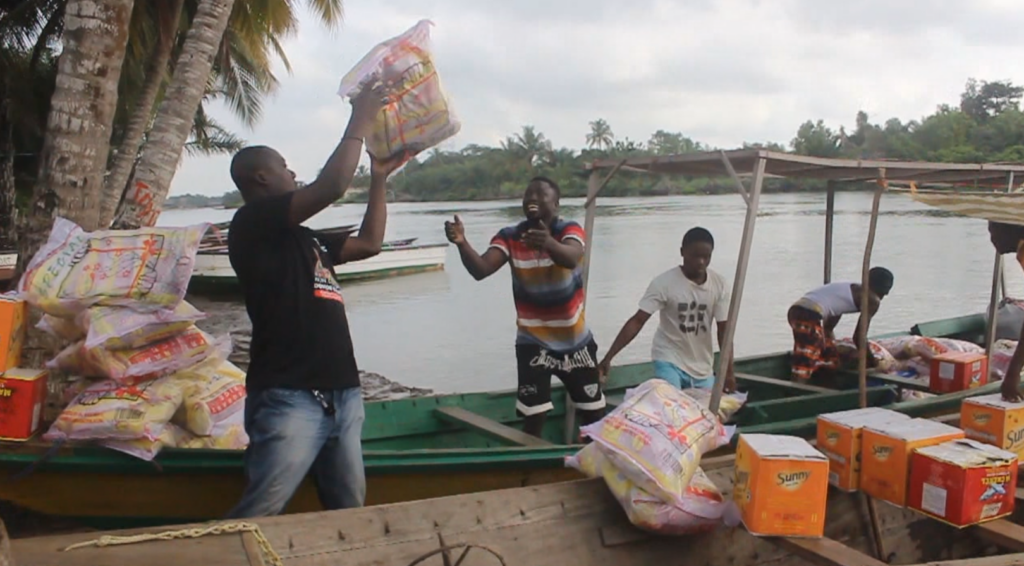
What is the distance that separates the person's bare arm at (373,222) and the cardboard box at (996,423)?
2.45m

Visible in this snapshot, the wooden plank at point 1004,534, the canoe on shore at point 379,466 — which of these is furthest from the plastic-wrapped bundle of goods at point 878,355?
the wooden plank at point 1004,534

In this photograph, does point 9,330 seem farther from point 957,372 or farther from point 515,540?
point 957,372

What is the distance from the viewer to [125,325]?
3238 millimetres

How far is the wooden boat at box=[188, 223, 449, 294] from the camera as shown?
Answer: 17828 millimetres

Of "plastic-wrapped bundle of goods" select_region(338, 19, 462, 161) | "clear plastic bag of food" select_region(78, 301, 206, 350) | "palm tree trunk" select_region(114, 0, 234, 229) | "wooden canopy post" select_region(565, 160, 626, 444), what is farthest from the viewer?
"palm tree trunk" select_region(114, 0, 234, 229)

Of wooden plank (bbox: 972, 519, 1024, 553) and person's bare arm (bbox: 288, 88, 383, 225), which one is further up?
person's bare arm (bbox: 288, 88, 383, 225)

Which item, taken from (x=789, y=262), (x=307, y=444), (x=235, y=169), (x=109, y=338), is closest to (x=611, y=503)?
(x=307, y=444)

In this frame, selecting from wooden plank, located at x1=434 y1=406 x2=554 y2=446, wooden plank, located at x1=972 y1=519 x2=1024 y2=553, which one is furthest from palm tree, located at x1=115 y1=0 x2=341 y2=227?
wooden plank, located at x1=972 y1=519 x2=1024 y2=553

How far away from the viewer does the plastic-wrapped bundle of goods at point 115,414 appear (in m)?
3.22

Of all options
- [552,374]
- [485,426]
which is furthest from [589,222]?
[485,426]

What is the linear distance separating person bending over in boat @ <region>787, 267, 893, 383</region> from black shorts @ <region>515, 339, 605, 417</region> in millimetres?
2006

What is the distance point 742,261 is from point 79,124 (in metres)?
3.50

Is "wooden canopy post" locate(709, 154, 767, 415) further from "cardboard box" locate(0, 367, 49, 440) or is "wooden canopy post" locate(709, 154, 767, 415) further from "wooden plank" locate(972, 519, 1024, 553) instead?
"cardboard box" locate(0, 367, 49, 440)

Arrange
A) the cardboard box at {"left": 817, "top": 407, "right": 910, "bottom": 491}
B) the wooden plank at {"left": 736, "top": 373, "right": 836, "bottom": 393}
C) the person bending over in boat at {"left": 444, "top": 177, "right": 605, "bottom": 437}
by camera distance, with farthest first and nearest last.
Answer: the wooden plank at {"left": 736, "top": 373, "right": 836, "bottom": 393}
the person bending over in boat at {"left": 444, "top": 177, "right": 605, "bottom": 437}
the cardboard box at {"left": 817, "top": 407, "right": 910, "bottom": 491}
